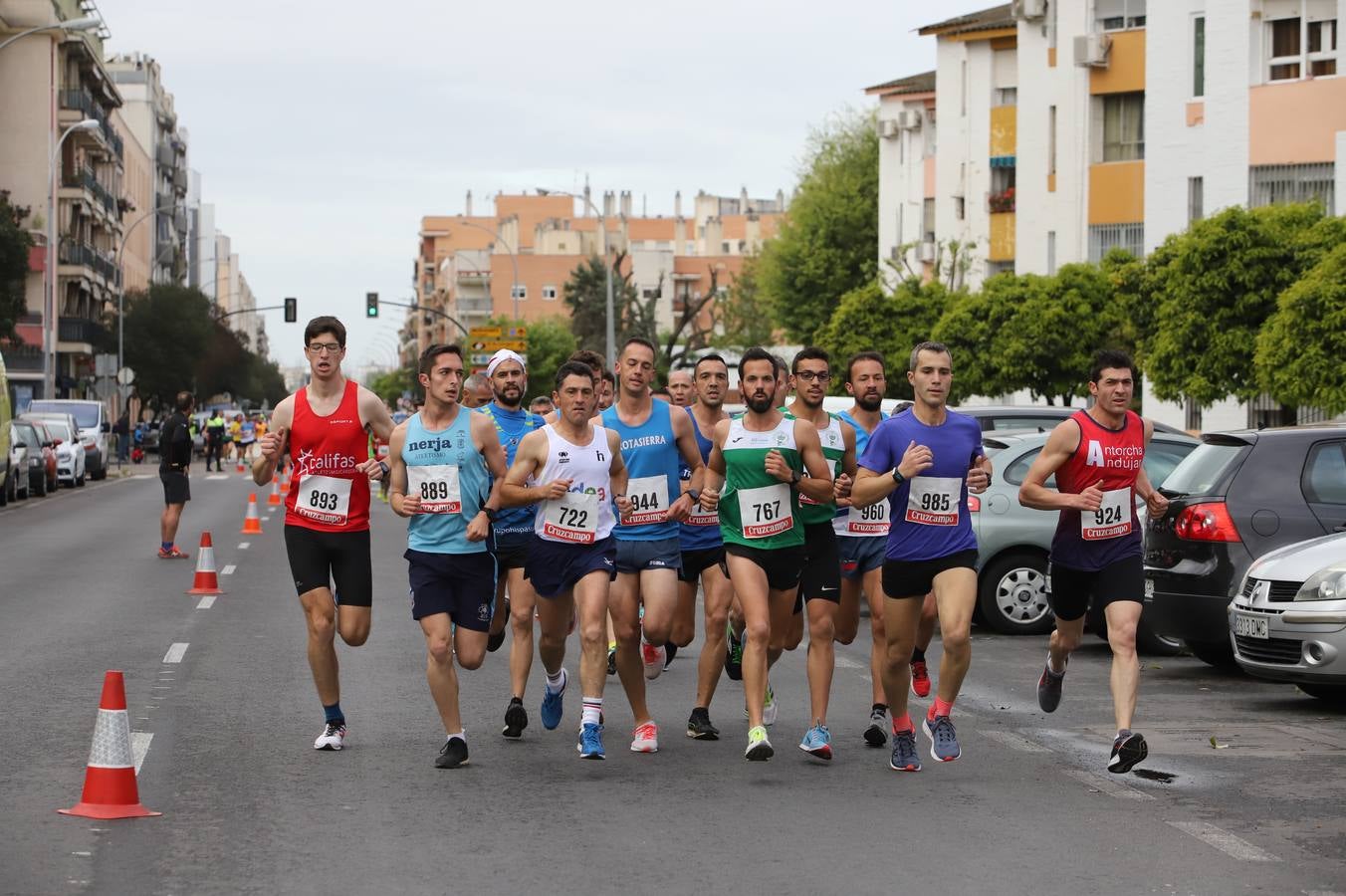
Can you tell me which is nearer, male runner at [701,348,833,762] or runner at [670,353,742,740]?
male runner at [701,348,833,762]

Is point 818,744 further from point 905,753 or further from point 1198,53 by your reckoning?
point 1198,53

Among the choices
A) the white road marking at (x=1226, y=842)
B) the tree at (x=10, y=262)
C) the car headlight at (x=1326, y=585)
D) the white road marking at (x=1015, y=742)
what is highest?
the tree at (x=10, y=262)

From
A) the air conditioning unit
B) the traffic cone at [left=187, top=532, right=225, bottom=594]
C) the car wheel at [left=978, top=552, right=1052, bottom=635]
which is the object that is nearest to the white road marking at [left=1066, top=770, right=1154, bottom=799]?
the car wheel at [left=978, top=552, right=1052, bottom=635]

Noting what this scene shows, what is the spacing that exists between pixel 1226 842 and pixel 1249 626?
396 centimetres

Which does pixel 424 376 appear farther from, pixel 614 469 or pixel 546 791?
pixel 546 791

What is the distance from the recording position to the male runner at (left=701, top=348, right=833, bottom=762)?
948cm

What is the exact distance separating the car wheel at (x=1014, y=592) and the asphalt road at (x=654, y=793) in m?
1.72

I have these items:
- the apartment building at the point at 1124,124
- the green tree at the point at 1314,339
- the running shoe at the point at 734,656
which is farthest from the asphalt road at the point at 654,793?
the apartment building at the point at 1124,124

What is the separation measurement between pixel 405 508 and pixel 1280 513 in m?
5.88

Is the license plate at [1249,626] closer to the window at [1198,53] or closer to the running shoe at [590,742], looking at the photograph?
the running shoe at [590,742]

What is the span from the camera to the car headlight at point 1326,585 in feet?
36.2

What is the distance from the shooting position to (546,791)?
865 cm

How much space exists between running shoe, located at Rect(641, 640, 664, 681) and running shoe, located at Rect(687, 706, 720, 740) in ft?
6.04

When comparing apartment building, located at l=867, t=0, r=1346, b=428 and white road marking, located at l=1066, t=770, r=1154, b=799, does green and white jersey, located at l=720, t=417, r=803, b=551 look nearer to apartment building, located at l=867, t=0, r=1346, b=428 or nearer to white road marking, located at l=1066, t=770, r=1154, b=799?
white road marking, located at l=1066, t=770, r=1154, b=799
